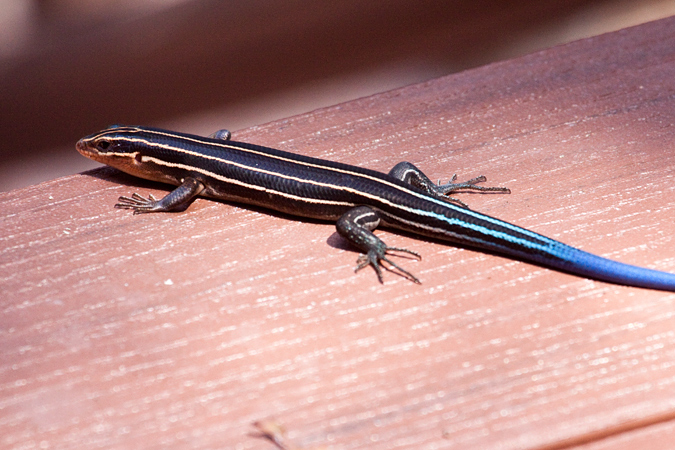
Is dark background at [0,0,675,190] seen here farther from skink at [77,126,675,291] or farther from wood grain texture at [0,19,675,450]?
wood grain texture at [0,19,675,450]

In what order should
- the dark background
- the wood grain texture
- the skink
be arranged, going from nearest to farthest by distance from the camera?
the wood grain texture, the skink, the dark background

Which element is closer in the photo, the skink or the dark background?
the skink

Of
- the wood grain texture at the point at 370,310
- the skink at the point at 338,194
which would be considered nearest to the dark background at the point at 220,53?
the skink at the point at 338,194

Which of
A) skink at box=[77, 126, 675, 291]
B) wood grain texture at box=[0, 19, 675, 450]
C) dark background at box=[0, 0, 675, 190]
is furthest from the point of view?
dark background at box=[0, 0, 675, 190]

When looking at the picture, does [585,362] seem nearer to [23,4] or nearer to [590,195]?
[590,195]

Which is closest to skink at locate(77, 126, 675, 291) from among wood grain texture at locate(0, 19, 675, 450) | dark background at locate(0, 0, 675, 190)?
wood grain texture at locate(0, 19, 675, 450)

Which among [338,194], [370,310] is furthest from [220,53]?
[370,310]

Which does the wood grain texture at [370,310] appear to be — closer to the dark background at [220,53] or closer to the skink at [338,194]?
the skink at [338,194]
